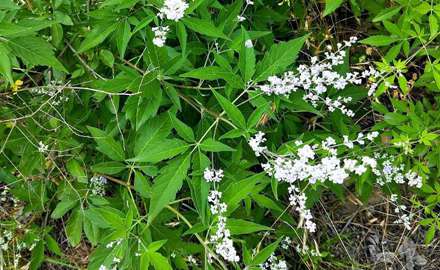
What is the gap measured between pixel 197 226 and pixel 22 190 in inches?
43.5

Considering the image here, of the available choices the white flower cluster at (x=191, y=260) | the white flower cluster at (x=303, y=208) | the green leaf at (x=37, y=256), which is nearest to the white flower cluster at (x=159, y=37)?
the white flower cluster at (x=303, y=208)

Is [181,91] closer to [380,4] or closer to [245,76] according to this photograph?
[245,76]

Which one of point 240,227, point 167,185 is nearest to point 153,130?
point 167,185

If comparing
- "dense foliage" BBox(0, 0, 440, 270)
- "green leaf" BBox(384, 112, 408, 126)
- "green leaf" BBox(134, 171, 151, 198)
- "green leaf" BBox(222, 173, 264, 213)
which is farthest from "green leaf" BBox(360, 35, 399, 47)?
"green leaf" BBox(134, 171, 151, 198)

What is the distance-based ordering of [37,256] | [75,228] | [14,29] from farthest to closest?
[37,256] → [75,228] → [14,29]

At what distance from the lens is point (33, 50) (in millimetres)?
2055

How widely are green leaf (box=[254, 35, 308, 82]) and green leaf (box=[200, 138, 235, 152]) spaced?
37 centimetres

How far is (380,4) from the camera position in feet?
9.88

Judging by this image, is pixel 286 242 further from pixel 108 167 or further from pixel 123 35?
pixel 123 35

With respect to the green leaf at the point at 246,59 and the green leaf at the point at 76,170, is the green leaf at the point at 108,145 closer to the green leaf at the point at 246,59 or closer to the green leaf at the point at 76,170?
the green leaf at the point at 76,170

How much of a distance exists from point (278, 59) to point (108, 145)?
93 cm

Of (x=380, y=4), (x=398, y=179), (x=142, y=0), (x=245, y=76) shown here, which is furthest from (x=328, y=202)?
(x=142, y=0)

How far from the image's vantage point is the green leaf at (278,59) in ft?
7.55

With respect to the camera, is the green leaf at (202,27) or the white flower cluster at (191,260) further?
the white flower cluster at (191,260)
